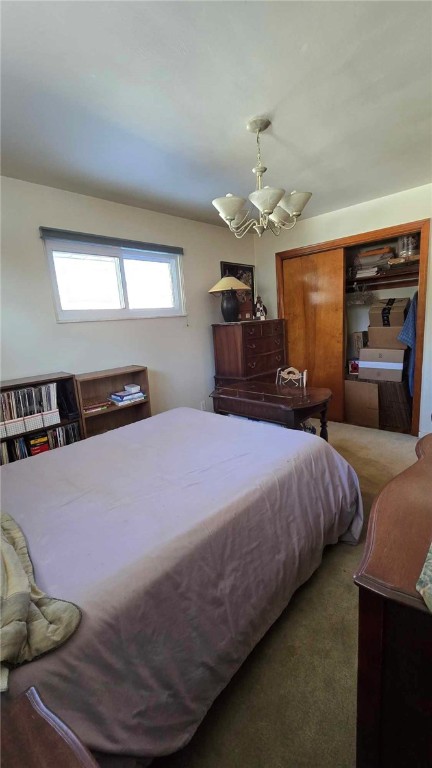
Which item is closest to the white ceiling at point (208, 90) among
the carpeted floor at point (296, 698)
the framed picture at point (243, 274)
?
the framed picture at point (243, 274)

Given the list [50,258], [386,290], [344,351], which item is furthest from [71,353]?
[386,290]

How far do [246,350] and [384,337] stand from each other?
1550 millimetres

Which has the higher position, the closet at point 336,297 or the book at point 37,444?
the closet at point 336,297

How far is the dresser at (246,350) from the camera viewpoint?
3.47m

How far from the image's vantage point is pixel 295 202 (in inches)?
72.6

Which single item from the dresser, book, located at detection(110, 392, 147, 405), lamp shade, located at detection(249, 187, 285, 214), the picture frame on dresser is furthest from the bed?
the picture frame on dresser

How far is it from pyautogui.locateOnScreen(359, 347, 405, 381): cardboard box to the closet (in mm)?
180

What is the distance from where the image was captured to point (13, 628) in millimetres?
Answer: 694

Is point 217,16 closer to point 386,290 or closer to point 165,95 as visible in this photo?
point 165,95

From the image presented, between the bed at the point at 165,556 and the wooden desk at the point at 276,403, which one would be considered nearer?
the bed at the point at 165,556

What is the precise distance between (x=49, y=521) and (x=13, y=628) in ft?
1.67

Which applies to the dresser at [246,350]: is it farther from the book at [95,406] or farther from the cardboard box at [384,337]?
the book at [95,406]

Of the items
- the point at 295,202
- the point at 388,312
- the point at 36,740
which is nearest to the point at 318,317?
the point at 388,312

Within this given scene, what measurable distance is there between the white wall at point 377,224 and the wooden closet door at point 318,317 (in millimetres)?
215
